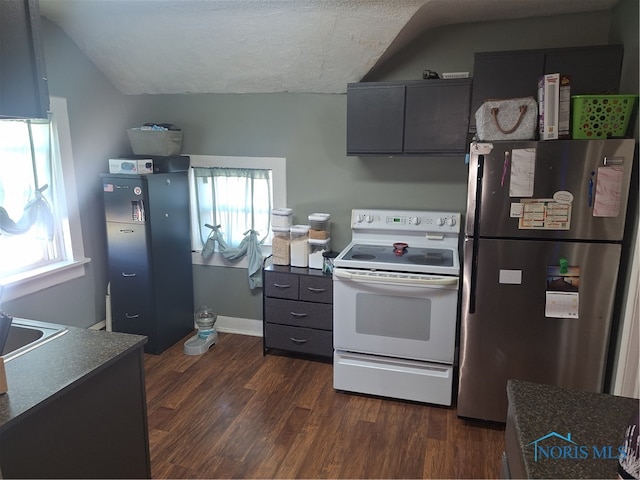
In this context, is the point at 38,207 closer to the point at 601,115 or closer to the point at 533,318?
the point at 533,318

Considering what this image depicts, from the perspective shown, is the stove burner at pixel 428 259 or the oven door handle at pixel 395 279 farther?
the stove burner at pixel 428 259

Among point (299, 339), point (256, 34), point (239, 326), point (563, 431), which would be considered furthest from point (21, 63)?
point (239, 326)

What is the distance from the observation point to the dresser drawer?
3145mm

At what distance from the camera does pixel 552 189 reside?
223 cm

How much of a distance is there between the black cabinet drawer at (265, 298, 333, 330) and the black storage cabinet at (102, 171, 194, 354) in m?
0.83

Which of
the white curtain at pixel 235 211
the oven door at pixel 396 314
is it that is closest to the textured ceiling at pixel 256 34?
the white curtain at pixel 235 211

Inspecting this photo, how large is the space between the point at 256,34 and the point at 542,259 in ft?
7.05

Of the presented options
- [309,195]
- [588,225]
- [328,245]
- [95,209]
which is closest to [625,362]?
[588,225]

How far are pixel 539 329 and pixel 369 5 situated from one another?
77.3 inches

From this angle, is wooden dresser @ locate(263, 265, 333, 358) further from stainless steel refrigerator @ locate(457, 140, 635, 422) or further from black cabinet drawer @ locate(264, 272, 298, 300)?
stainless steel refrigerator @ locate(457, 140, 635, 422)

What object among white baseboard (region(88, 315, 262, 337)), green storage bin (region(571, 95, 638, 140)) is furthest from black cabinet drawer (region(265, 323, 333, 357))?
green storage bin (region(571, 95, 638, 140))

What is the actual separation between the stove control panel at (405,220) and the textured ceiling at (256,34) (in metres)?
0.92

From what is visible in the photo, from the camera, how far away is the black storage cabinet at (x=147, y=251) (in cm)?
326

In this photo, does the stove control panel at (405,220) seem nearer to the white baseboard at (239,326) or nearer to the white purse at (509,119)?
the white purse at (509,119)
